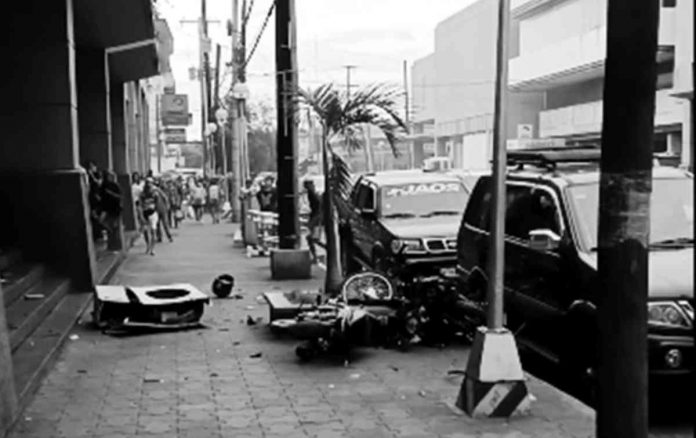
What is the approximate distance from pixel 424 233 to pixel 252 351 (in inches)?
164

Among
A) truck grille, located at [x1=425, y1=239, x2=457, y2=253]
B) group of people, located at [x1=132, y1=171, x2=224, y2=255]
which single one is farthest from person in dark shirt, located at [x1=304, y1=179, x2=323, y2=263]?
truck grille, located at [x1=425, y1=239, x2=457, y2=253]

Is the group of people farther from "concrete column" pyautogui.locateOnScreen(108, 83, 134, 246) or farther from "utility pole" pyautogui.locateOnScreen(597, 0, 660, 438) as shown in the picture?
"utility pole" pyautogui.locateOnScreen(597, 0, 660, 438)

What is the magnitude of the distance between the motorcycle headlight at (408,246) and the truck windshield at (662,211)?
4348mm

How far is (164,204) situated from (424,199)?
12435mm

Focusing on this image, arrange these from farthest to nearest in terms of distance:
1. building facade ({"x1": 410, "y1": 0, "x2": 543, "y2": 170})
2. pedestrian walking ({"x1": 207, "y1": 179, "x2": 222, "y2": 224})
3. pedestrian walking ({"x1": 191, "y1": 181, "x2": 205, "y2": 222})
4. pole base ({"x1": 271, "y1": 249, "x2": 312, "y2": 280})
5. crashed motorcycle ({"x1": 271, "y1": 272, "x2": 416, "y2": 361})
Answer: building facade ({"x1": 410, "y1": 0, "x2": 543, "y2": 170}) < pedestrian walking ({"x1": 207, "y1": 179, "x2": 222, "y2": 224}) < pedestrian walking ({"x1": 191, "y1": 181, "x2": 205, "y2": 222}) < pole base ({"x1": 271, "y1": 249, "x2": 312, "y2": 280}) < crashed motorcycle ({"x1": 271, "y1": 272, "x2": 416, "y2": 361})

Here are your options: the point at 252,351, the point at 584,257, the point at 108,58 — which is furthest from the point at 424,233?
the point at 108,58

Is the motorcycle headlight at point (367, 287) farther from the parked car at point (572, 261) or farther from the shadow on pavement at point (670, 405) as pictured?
the shadow on pavement at point (670, 405)

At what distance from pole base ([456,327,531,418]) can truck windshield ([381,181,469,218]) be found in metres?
7.32

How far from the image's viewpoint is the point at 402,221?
46.2 ft

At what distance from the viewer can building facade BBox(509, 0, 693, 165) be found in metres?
37.3

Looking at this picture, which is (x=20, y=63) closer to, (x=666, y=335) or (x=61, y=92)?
(x=61, y=92)

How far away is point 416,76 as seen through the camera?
8838 cm

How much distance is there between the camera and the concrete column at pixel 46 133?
1387 cm

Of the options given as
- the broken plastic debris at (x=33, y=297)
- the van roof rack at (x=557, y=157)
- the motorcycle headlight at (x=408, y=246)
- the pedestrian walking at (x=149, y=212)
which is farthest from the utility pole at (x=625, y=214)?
the pedestrian walking at (x=149, y=212)
